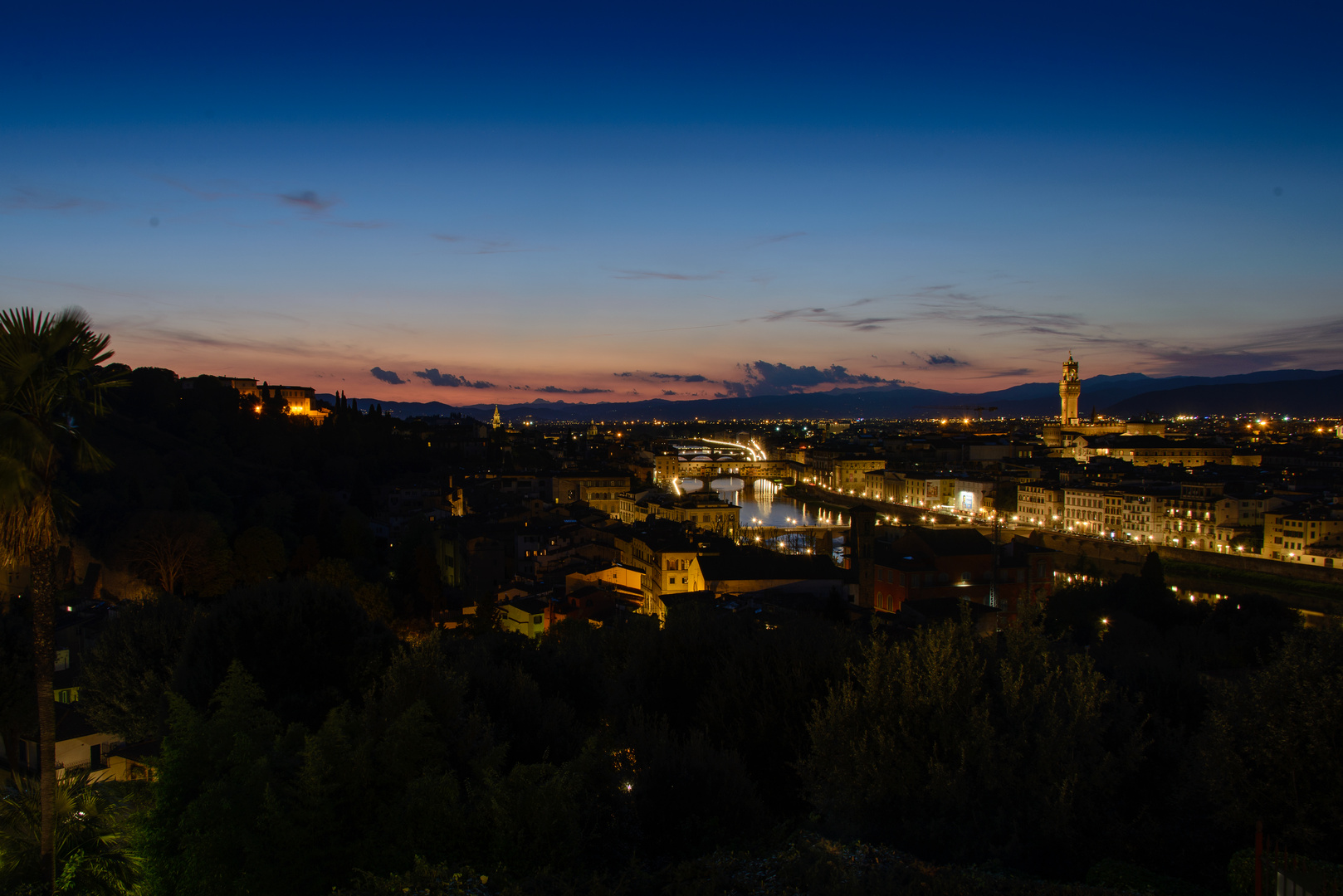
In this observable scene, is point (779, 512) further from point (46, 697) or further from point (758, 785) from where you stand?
point (46, 697)

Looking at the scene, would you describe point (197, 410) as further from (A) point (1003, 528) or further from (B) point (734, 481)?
(B) point (734, 481)

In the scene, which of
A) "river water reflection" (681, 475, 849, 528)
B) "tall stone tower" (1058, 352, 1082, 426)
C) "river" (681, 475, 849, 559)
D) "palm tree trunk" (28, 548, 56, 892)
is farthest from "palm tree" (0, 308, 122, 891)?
"tall stone tower" (1058, 352, 1082, 426)

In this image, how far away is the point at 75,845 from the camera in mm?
3971

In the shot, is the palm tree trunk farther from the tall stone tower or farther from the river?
the tall stone tower

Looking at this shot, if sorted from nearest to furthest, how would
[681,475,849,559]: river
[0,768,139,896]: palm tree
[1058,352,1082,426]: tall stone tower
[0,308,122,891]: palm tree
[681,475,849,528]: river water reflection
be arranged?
[0,308,122,891]: palm tree < [0,768,139,896]: palm tree < [681,475,849,559]: river < [681,475,849,528]: river water reflection < [1058,352,1082,426]: tall stone tower

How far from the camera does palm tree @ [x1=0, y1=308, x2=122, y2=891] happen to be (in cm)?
349

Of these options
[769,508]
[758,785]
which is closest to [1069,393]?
[769,508]

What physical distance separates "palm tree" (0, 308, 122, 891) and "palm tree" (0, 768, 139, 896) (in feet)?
0.31

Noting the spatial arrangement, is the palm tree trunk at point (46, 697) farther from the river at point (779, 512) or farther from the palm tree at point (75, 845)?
the river at point (779, 512)

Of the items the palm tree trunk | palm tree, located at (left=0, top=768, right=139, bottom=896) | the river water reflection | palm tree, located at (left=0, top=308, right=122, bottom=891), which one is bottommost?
the river water reflection

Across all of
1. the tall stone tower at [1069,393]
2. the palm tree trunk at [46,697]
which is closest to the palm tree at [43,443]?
the palm tree trunk at [46,697]

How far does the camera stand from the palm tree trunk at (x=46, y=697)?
12.1ft

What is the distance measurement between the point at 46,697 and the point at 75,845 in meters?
0.83

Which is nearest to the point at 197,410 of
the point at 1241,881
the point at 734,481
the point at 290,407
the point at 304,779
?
the point at 290,407
